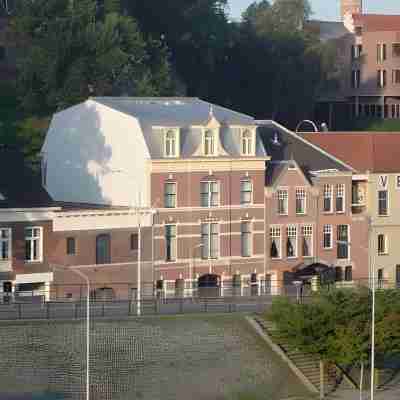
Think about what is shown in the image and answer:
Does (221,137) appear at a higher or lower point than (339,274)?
higher

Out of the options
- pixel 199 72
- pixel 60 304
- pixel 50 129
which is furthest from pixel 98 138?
pixel 199 72

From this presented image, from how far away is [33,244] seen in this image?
81562mm

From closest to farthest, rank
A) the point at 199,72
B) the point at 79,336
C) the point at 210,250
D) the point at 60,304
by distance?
1. the point at 79,336
2. the point at 60,304
3. the point at 210,250
4. the point at 199,72

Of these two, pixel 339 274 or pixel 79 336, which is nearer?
pixel 79 336

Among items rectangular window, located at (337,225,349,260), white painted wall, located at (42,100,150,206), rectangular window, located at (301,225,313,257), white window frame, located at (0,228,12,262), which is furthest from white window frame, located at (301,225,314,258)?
white window frame, located at (0,228,12,262)

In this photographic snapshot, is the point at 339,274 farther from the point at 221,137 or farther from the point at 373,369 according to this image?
the point at 373,369

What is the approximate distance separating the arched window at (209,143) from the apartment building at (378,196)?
942 centimetres

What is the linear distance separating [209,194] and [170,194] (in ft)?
7.21

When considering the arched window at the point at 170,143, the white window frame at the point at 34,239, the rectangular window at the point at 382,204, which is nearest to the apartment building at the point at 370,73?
the rectangular window at the point at 382,204

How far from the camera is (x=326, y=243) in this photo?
92500 mm

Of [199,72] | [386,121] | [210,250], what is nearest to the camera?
[210,250]

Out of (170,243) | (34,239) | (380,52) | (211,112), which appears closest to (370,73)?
(380,52)

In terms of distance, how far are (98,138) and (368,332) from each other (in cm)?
2250

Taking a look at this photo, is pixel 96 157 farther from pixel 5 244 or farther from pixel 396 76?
pixel 396 76
